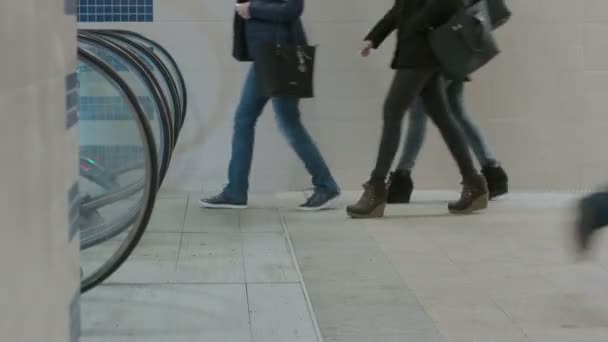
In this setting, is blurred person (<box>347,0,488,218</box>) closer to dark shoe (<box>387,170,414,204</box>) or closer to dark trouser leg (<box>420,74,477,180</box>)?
dark trouser leg (<box>420,74,477,180</box>)

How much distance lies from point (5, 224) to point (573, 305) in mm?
2302

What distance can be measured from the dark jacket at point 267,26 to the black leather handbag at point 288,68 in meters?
0.14

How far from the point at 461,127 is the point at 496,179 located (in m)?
0.33

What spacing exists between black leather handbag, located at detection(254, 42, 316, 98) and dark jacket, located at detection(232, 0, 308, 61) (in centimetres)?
14

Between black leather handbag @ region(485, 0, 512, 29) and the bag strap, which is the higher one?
black leather handbag @ region(485, 0, 512, 29)

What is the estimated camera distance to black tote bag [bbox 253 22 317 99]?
4.40 meters

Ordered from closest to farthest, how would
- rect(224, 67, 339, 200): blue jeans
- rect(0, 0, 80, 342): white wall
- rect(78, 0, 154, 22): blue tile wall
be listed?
rect(0, 0, 80, 342): white wall
rect(224, 67, 339, 200): blue jeans
rect(78, 0, 154, 22): blue tile wall

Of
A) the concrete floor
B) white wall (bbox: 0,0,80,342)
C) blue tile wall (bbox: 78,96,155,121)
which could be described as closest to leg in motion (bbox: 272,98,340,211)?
the concrete floor

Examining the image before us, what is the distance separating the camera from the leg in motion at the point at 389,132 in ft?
14.3

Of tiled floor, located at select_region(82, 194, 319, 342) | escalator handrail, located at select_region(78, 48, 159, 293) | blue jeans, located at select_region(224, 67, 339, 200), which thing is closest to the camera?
escalator handrail, located at select_region(78, 48, 159, 293)

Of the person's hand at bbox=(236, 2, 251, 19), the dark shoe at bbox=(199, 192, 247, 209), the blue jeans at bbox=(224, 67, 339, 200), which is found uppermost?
the person's hand at bbox=(236, 2, 251, 19)

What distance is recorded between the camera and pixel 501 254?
3764mm

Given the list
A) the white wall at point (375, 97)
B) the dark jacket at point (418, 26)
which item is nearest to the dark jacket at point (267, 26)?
the white wall at point (375, 97)

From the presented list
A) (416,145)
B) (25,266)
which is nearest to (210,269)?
(416,145)
